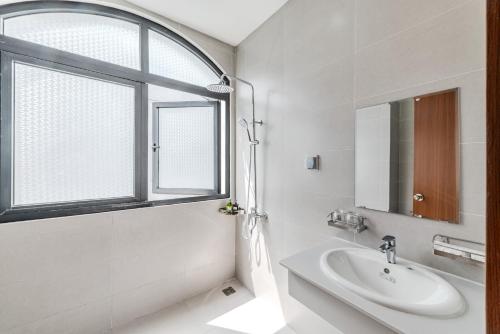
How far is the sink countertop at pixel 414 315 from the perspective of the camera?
2.11ft

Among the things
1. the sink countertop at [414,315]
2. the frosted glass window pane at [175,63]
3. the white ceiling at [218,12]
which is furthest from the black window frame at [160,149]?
the sink countertop at [414,315]

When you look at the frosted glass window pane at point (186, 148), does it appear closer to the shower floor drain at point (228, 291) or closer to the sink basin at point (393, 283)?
the shower floor drain at point (228, 291)

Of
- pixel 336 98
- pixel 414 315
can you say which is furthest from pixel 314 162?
pixel 414 315

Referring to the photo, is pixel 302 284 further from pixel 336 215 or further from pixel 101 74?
pixel 101 74

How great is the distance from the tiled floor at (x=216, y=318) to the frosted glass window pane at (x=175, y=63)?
7.01 ft

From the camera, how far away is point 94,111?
67.3 inches

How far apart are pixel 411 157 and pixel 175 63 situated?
2.10 meters

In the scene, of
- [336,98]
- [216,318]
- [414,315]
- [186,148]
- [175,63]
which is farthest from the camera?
[186,148]

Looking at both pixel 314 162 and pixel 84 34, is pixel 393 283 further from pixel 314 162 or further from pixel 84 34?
pixel 84 34

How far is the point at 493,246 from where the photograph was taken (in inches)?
12.0

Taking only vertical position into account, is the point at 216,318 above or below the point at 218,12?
below

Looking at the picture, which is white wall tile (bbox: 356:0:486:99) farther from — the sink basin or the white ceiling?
the white ceiling

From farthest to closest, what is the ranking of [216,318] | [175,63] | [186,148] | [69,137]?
[186,148], [175,63], [216,318], [69,137]

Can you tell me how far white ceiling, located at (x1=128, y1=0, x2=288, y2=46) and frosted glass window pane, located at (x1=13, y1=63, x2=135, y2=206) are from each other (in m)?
0.74
